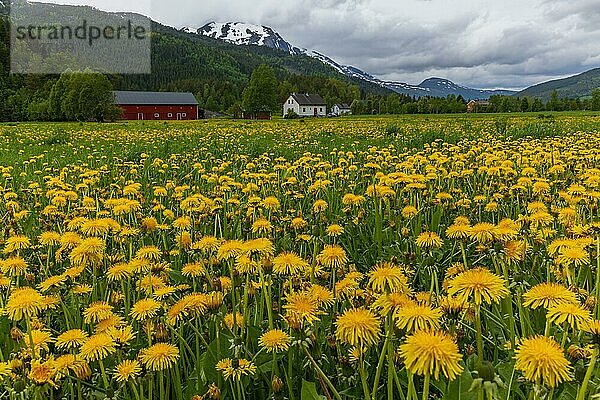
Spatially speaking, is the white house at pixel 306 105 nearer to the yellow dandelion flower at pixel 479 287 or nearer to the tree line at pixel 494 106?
the tree line at pixel 494 106

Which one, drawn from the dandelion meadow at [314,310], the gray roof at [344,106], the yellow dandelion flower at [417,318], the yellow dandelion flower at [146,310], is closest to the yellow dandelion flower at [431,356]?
the dandelion meadow at [314,310]

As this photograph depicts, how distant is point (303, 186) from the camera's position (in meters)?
5.09

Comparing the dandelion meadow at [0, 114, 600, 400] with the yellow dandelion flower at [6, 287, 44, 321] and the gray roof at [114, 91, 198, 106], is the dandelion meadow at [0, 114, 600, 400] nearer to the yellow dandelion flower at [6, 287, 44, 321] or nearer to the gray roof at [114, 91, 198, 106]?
the yellow dandelion flower at [6, 287, 44, 321]

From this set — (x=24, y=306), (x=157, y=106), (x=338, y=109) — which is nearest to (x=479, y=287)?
(x=24, y=306)

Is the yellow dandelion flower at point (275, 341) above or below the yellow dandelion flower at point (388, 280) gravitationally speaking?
below

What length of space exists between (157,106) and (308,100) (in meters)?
43.5

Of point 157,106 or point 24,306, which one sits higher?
point 157,106

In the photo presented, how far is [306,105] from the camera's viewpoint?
417 feet

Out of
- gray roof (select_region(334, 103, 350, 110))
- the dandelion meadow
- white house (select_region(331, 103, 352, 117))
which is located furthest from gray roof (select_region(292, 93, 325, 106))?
the dandelion meadow

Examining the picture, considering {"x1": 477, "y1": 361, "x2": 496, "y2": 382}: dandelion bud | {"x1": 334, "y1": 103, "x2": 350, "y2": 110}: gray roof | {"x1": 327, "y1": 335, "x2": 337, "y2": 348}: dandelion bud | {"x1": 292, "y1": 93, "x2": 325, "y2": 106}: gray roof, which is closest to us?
{"x1": 477, "y1": 361, "x2": 496, "y2": 382}: dandelion bud

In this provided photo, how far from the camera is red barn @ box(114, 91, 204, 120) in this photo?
311 ft

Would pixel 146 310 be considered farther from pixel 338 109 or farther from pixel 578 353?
pixel 338 109

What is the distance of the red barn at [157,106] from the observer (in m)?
94.7

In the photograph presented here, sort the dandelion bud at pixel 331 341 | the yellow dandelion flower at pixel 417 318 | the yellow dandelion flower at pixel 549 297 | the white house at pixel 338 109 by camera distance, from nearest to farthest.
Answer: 1. the yellow dandelion flower at pixel 417 318
2. the yellow dandelion flower at pixel 549 297
3. the dandelion bud at pixel 331 341
4. the white house at pixel 338 109
